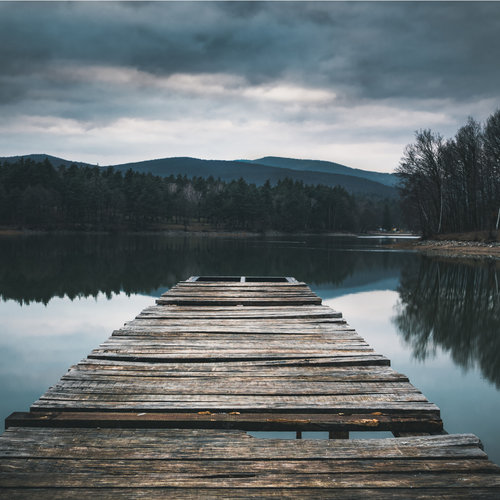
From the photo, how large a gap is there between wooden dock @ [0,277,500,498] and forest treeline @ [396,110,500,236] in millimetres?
51178

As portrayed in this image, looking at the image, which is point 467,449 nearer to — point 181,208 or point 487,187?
point 487,187

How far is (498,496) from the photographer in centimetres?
258

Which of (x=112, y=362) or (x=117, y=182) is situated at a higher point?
(x=117, y=182)

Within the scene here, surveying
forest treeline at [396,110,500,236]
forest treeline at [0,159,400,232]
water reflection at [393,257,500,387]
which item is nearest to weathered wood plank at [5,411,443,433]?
water reflection at [393,257,500,387]

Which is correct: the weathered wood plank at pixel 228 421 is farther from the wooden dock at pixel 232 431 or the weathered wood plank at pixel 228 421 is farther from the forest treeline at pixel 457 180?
the forest treeline at pixel 457 180

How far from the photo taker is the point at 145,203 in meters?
103

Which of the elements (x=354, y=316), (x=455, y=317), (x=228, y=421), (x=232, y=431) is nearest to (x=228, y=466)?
(x=232, y=431)

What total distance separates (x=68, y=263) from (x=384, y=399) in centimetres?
2979

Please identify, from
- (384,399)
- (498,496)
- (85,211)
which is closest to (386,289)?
(384,399)

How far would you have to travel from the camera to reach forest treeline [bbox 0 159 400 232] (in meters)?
90.0

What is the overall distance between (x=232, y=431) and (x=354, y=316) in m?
12.0

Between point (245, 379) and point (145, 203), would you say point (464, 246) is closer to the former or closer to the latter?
point (245, 379)

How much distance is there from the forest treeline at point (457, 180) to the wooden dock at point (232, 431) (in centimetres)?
5118

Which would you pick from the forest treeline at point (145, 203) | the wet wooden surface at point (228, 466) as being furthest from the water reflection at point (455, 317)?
the forest treeline at point (145, 203)
